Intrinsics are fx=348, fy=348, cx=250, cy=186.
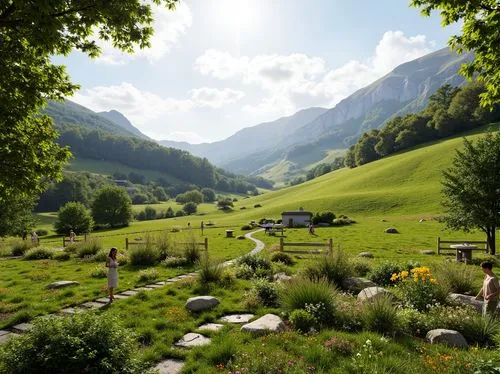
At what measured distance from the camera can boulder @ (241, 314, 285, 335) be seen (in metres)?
9.88

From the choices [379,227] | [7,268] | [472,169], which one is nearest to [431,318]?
[472,169]

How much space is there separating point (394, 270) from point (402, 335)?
765 cm

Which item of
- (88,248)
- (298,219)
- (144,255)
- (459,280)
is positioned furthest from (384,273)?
(298,219)

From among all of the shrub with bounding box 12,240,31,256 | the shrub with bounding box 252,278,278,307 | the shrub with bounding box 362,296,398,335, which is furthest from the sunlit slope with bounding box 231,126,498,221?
the shrub with bounding box 362,296,398,335

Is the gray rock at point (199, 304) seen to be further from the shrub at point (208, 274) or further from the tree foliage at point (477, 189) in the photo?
the tree foliage at point (477, 189)

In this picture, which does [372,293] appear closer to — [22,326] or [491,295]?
[491,295]

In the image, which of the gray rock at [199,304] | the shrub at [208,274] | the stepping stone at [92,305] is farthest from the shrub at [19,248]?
the gray rock at [199,304]

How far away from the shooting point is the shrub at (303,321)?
1015 cm

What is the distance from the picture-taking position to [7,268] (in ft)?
79.2

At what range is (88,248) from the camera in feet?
92.1

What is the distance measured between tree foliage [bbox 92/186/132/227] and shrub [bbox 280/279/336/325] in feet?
280

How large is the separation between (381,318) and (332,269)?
5.39 m

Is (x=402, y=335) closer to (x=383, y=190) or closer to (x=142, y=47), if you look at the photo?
(x=142, y=47)

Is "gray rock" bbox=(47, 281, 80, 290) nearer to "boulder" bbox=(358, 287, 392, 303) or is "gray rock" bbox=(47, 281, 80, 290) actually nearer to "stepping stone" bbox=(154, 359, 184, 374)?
"stepping stone" bbox=(154, 359, 184, 374)
